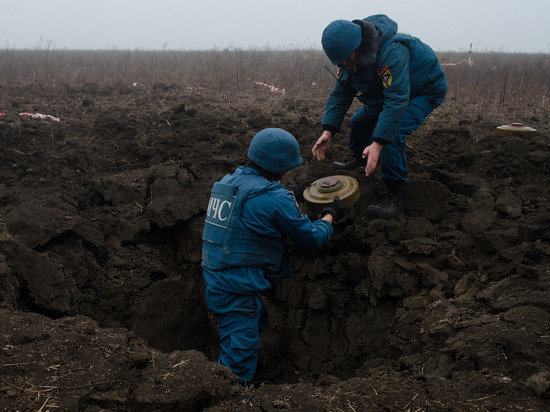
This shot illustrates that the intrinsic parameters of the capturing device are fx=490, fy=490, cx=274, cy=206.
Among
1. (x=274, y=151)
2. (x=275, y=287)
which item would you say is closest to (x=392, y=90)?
(x=274, y=151)

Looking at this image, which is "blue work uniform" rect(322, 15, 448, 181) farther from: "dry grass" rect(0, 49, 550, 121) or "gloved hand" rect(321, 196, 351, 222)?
"dry grass" rect(0, 49, 550, 121)

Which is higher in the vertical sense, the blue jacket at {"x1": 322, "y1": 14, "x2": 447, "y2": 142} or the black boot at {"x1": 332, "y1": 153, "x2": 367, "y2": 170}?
the blue jacket at {"x1": 322, "y1": 14, "x2": 447, "y2": 142}

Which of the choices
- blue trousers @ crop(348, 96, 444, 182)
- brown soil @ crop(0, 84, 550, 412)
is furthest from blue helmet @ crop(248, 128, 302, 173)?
brown soil @ crop(0, 84, 550, 412)

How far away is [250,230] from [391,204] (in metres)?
1.60

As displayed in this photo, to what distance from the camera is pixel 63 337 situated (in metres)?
2.63

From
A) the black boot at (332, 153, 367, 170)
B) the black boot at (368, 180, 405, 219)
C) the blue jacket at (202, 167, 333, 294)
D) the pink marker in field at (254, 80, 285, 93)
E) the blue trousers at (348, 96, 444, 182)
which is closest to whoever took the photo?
the blue jacket at (202, 167, 333, 294)

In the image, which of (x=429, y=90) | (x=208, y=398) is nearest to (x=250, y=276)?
(x=208, y=398)

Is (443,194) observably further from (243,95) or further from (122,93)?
(122,93)

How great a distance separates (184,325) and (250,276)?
1290mm

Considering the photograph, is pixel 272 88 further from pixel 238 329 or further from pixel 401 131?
pixel 238 329

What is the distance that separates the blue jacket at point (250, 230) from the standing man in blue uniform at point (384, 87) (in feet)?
2.53

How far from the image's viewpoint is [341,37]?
12.2 feet

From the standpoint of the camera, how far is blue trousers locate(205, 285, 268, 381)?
11.2 feet

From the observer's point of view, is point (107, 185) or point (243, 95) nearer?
point (107, 185)
